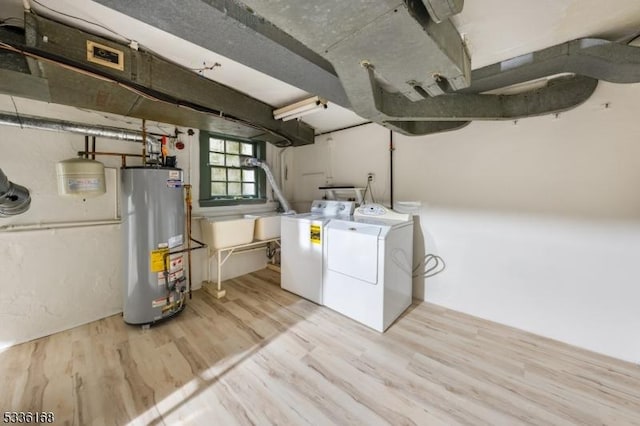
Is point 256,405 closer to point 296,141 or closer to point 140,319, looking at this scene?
point 140,319

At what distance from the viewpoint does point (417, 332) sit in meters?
2.17

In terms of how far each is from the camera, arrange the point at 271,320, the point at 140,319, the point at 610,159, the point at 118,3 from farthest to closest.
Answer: the point at 271,320
the point at 140,319
the point at 610,159
the point at 118,3

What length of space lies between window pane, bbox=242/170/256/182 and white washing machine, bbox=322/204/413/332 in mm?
1847

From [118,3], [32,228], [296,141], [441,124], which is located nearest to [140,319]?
[32,228]

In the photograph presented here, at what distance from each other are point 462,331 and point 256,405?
1913 millimetres

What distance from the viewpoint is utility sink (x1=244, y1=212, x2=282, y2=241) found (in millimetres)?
3199

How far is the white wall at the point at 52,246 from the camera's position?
1.92m

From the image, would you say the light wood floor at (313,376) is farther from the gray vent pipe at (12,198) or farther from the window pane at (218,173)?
the window pane at (218,173)

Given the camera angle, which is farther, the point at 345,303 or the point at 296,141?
the point at 296,141

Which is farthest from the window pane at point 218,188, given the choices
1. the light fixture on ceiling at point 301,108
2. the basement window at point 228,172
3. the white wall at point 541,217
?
the white wall at point 541,217

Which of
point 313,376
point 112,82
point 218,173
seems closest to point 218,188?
point 218,173

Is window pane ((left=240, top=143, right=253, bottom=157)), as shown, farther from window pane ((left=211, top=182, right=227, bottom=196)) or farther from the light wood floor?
the light wood floor

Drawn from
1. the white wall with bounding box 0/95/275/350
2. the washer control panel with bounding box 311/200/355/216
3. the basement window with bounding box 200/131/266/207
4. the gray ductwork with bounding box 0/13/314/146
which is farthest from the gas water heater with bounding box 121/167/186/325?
the washer control panel with bounding box 311/200/355/216

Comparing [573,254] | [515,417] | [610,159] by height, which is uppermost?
[610,159]
